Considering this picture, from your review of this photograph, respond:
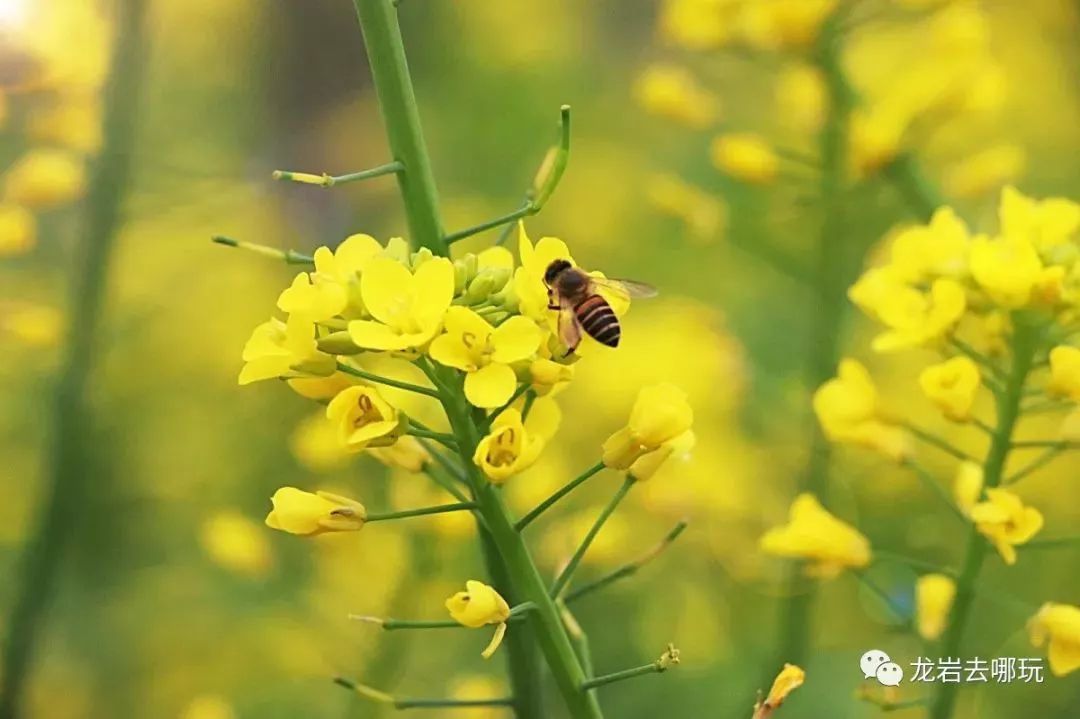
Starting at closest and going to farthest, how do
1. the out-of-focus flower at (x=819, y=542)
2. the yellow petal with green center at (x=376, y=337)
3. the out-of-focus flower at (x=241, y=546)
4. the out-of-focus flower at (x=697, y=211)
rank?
the yellow petal with green center at (x=376, y=337) → the out-of-focus flower at (x=819, y=542) → the out-of-focus flower at (x=241, y=546) → the out-of-focus flower at (x=697, y=211)

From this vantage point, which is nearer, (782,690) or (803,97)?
(782,690)

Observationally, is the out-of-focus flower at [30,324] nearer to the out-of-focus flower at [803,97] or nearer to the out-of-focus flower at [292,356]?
the out-of-focus flower at [292,356]

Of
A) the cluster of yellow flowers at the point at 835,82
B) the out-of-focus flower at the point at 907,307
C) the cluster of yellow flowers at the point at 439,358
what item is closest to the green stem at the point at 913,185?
the cluster of yellow flowers at the point at 835,82

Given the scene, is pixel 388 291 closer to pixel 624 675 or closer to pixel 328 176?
pixel 328 176

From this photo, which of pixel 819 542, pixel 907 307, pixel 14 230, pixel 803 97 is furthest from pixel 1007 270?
pixel 14 230

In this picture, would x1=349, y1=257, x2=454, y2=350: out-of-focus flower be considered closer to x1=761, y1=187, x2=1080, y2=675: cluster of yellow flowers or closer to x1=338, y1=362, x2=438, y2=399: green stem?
x1=338, y1=362, x2=438, y2=399: green stem

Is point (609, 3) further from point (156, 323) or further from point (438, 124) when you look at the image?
point (156, 323)
